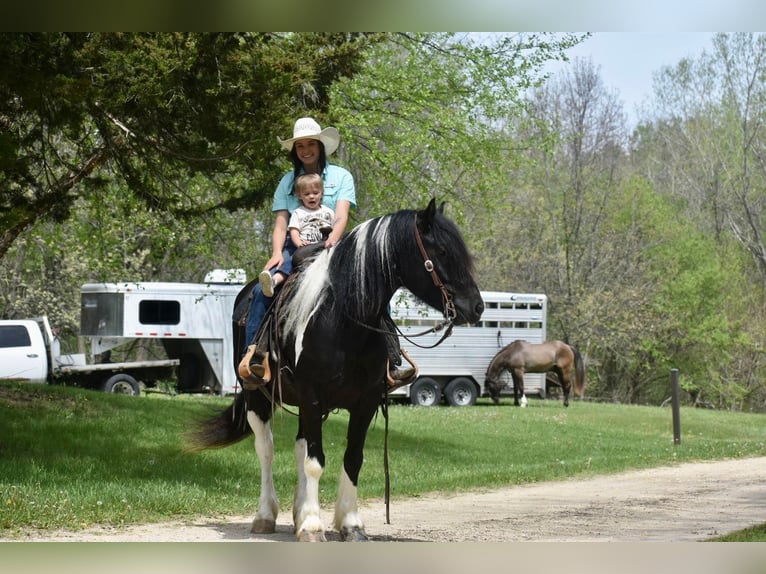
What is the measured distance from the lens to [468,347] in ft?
91.4

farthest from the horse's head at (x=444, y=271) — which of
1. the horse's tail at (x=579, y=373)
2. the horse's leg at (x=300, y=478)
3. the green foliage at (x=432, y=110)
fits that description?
the horse's tail at (x=579, y=373)

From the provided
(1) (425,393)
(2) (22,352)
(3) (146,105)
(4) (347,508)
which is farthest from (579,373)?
(4) (347,508)

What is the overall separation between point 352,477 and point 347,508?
0.65ft

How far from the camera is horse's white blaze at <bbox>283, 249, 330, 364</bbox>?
6586mm

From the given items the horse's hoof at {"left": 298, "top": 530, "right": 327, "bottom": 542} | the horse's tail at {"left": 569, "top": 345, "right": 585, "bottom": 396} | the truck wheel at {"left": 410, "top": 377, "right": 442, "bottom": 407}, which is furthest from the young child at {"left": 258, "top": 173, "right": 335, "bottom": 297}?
the horse's tail at {"left": 569, "top": 345, "right": 585, "bottom": 396}

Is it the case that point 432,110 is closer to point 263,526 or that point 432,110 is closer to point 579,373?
point 263,526

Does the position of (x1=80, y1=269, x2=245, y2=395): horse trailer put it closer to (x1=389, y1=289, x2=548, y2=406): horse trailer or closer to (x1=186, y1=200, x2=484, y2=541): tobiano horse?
(x1=389, y1=289, x2=548, y2=406): horse trailer

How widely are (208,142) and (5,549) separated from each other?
6.30 meters

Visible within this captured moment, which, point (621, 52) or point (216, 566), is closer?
point (216, 566)

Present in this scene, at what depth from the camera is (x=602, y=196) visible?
36875 millimetres

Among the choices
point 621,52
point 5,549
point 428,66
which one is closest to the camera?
point 5,549

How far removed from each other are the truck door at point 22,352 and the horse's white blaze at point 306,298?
14.7 metres
